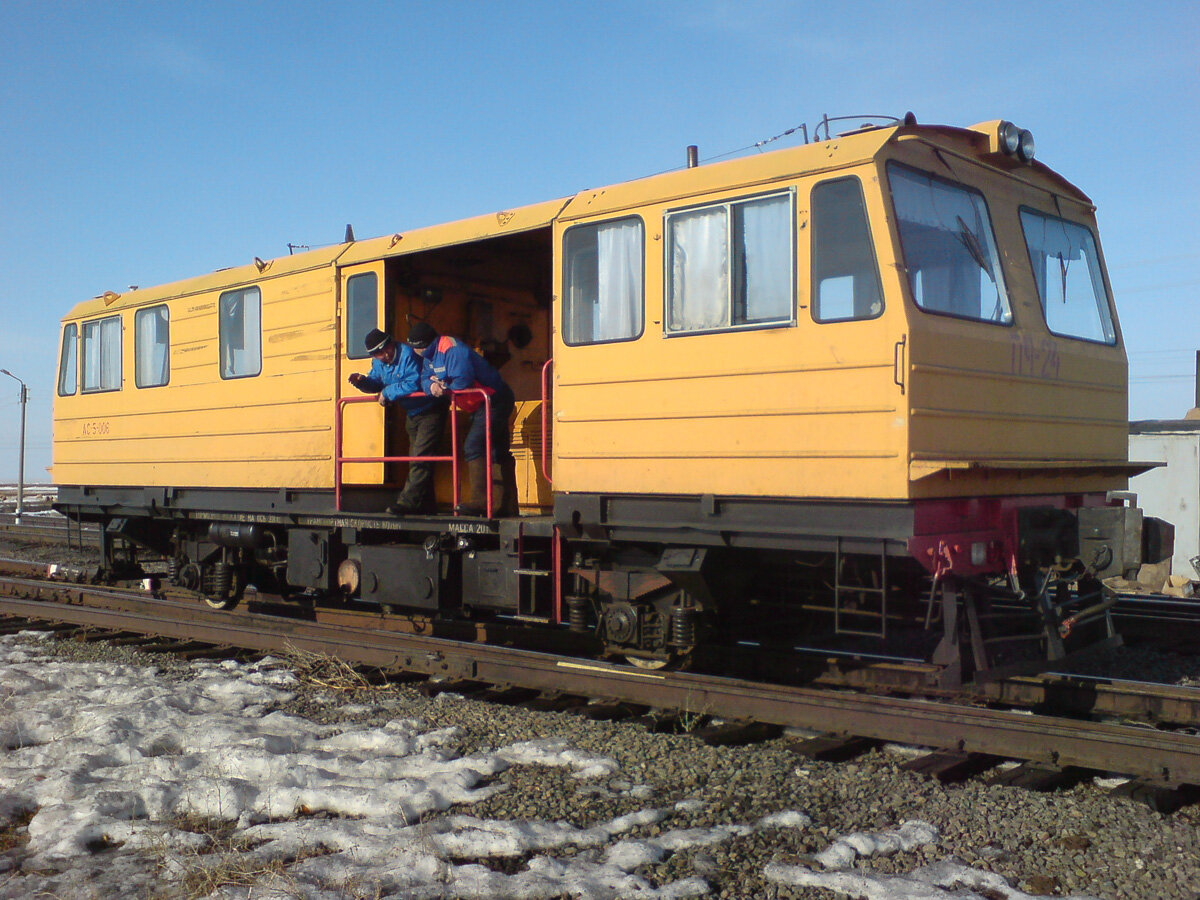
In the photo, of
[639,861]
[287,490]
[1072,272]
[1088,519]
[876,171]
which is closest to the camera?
[639,861]

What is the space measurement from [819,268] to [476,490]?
11.1ft

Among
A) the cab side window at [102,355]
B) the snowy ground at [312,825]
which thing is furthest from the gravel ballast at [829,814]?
the cab side window at [102,355]

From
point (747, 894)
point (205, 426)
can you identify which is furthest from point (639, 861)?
point (205, 426)

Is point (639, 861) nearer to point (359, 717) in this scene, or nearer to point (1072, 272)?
point (359, 717)

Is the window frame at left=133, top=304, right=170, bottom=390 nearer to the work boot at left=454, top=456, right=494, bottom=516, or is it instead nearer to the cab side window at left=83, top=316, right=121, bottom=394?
the cab side window at left=83, top=316, right=121, bottom=394

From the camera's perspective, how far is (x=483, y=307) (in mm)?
9469

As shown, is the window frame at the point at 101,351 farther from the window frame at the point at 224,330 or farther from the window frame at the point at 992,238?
the window frame at the point at 992,238

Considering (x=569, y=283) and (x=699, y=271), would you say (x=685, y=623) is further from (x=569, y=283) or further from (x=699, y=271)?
A: (x=569, y=283)

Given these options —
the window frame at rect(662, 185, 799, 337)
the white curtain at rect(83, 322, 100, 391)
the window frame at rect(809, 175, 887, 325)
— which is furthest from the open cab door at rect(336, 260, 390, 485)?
the white curtain at rect(83, 322, 100, 391)

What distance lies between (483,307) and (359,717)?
15.1 ft

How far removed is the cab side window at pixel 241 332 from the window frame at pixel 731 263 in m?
4.79

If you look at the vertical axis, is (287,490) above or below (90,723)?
above

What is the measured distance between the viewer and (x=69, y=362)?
11.7 m

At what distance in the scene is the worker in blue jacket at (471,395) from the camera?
7707 mm
